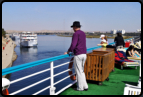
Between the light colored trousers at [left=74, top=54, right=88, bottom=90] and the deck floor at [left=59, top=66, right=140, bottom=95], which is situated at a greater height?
the light colored trousers at [left=74, top=54, right=88, bottom=90]

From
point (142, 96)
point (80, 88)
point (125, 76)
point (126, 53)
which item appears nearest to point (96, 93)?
point (80, 88)

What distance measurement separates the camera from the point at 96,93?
394 centimetres

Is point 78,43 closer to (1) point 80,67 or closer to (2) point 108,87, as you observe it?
(1) point 80,67

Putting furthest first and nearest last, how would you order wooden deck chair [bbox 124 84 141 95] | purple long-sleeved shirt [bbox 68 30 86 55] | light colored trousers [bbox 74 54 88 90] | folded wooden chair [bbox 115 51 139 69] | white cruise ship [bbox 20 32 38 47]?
white cruise ship [bbox 20 32 38 47] → folded wooden chair [bbox 115 51 139 69] → light colored trousers [bbox 74 54 88 90] → purple long-sleeved shirt [bbox 68 30 86 55] → wooden deck chair [bbox 124 84 141 95]

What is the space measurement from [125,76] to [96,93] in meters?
2.08

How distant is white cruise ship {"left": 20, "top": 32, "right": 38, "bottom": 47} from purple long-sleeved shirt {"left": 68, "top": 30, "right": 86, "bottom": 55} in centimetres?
7791

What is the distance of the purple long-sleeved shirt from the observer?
3555 millimetres

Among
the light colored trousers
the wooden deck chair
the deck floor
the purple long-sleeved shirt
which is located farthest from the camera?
the deck floor

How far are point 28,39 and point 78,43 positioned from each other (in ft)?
278

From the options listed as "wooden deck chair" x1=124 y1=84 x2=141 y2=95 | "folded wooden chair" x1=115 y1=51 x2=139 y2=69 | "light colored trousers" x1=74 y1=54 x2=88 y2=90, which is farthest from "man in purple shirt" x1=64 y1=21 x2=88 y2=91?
"folded wooden chair" x1=115 y1=51 x2=139 y2=69

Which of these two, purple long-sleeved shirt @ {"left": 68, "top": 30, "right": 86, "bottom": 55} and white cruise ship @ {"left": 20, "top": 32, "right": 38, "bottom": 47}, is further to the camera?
white cruise ship @ {"left": 20, "top": 32, "right": 38, "bottom": 47}

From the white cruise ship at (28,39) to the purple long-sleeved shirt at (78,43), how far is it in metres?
77.9

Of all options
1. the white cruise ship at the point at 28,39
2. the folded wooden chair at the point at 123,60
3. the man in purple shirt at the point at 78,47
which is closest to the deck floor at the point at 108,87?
the man in purple shirt at the point at 78,47

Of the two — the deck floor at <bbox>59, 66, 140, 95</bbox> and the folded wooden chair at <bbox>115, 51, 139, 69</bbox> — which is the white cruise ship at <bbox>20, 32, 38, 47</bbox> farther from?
the deck floor at <bbox>59, 66, 140, 95</bbox>
